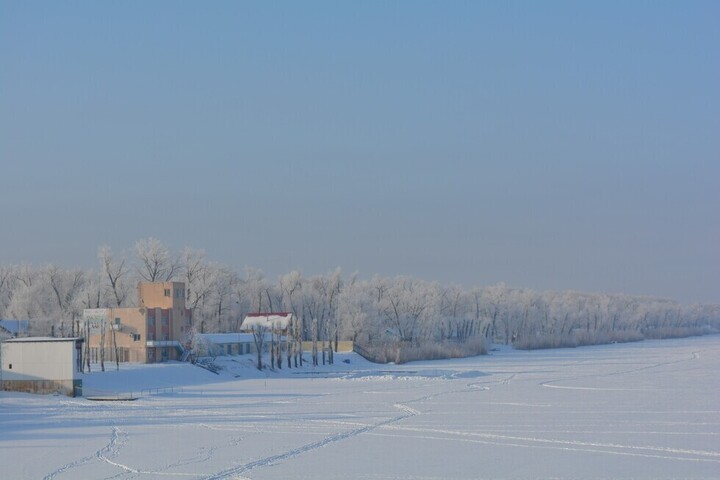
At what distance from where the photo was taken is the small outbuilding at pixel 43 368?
4775cm

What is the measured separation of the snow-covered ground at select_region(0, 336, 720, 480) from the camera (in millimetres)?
24219

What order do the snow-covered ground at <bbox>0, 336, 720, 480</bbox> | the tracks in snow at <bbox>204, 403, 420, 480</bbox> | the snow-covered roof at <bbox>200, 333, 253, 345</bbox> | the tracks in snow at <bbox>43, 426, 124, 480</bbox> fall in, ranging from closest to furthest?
the tracks in snow at <bbox>204, 403, 420, 480</bbox>
the tracks in snow at <bbox>43, 426, 124, 480</bbox>
the snow-covered ground at <bbox>0, 336, 720, 480</bbox>
the snow-covered roof at <bbox>200, 333, 253, 345</bbox>

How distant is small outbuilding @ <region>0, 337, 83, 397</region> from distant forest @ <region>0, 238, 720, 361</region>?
73.1 ft

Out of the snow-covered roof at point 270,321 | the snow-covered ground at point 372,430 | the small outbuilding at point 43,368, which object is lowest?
the snow-covered ground at point 372,430

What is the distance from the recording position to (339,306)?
106500mm

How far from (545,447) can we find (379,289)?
97.6 m

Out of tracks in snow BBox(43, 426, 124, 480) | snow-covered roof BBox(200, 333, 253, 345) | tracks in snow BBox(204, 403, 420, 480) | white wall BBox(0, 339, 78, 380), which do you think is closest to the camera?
tracks in snow BBox(204, 403, 420, 480)

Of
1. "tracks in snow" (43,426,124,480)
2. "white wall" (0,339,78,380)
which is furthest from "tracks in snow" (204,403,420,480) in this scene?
"white wall" (0,339,78,380)

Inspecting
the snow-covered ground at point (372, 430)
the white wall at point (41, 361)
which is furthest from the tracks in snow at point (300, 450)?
the white wall at point (41, 361)

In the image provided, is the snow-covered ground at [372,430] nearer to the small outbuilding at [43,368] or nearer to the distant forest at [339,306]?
the small outbuilding at [43,368]

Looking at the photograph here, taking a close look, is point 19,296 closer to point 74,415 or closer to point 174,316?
point 174,316

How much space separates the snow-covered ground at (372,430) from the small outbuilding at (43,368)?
162 centimetres

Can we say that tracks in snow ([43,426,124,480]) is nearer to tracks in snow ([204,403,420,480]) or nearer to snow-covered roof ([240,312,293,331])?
tracks in snow ([204,403,420,480])

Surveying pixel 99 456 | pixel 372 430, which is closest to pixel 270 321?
pixel 372 430
